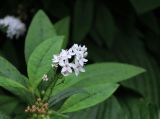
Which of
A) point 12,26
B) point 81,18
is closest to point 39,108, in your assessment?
point 12,26

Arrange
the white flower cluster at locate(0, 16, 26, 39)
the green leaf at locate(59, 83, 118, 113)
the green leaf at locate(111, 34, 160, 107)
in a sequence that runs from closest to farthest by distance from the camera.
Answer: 1. the green leaf at locate(59, 83, 118, 113)
2. the white flower cluster at locate(0, 16, 26, 39)
3. the green leaf at locate(111, 34, 160, 107)

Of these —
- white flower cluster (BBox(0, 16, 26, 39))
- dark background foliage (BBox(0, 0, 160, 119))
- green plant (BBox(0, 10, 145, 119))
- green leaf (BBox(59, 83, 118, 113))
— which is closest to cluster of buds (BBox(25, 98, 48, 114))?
green plant (BBox(0, 10, 145, 119))

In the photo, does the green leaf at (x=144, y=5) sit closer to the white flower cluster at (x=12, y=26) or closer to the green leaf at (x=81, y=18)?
the green leaf at (x=81, y=18)

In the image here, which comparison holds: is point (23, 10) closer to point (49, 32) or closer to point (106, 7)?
point (106, 7)

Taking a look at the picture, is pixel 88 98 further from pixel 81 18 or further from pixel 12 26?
pixel 81 18

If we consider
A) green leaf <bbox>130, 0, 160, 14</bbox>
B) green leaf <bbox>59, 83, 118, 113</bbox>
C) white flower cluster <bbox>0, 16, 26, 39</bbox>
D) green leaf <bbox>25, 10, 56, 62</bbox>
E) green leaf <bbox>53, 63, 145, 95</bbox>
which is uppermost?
green leaf <bbox>130, 0, 160, 14</bbox>

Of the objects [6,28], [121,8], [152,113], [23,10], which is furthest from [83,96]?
[121,8]

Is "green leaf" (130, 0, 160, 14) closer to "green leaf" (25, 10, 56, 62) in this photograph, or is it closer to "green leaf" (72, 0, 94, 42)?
"green leaf" (72, 0, 94, 42)
